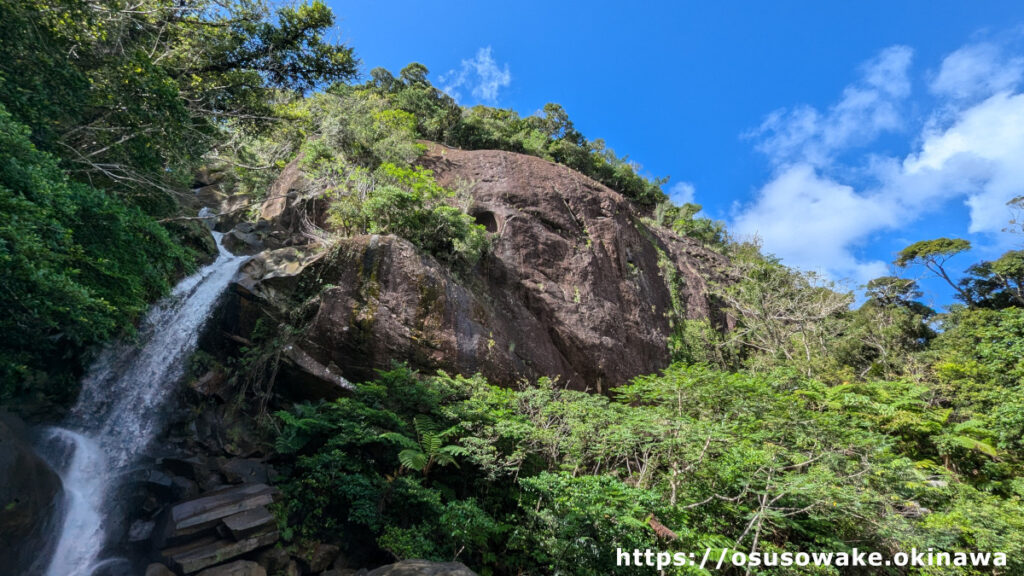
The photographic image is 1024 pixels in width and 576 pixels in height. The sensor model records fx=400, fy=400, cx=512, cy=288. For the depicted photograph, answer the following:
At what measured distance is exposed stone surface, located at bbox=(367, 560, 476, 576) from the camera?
5.26 m

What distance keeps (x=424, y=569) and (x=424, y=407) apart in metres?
3.14

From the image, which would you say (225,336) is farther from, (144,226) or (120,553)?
(120,553)

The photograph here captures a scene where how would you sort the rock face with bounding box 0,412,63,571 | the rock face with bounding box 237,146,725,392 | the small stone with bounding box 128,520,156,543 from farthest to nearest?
the rock face with bounding box 237,146,725,392
the small stone with bounding box 128,520,156,543
the rock face with bounding box 0,412,63,571

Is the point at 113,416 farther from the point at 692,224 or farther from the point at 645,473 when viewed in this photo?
the point at 692,224

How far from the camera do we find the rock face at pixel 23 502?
5.43m

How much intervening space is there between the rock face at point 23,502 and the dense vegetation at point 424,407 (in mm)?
1330

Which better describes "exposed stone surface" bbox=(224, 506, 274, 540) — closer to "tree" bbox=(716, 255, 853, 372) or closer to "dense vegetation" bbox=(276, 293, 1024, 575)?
"dense vegetation" bbox=(276, 293, 1024, 575)

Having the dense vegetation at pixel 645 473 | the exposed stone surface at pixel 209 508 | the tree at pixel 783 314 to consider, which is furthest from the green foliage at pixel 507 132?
the exposed stone surface at pixel 209 508

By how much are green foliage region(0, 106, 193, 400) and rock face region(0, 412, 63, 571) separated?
126cm

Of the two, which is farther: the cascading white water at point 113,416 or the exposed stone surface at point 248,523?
the cascading white water at point 113,416

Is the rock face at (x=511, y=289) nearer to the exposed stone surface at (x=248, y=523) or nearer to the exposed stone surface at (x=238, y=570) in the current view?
the exposed stone surface at (x=248, y=523)

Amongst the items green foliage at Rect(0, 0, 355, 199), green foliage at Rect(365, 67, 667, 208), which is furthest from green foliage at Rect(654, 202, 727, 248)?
green foliage at Rect(0, 0, 355, 199)

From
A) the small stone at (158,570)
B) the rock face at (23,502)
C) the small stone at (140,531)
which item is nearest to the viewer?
the rock face at (23,502)

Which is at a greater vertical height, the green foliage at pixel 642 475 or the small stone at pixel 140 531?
the green foliage at pixel 642 475
